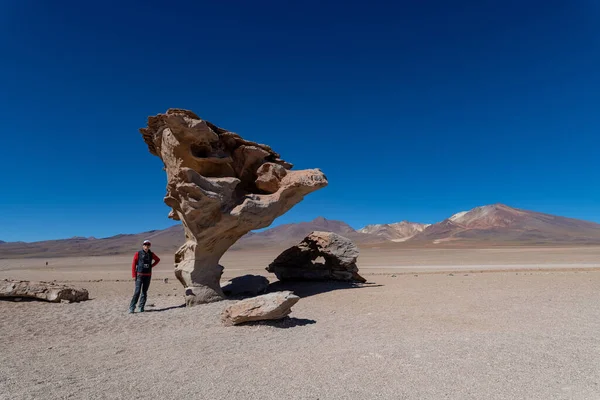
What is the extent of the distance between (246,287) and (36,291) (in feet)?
24.3

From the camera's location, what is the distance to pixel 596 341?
22.7 ft

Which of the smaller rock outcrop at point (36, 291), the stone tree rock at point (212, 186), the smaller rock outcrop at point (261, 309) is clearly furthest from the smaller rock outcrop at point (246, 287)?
the smaller rock outcrop at point (36, 291)

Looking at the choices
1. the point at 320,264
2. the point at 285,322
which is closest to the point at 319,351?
the point at 285,322

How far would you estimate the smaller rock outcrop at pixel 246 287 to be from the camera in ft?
47.2

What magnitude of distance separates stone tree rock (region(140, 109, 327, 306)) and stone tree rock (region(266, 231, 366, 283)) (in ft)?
12.0

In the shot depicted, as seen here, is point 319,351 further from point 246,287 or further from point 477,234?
point 477,234

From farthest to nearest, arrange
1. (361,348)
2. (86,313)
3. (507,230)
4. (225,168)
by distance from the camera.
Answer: (507,230) → (225,168) → (86,313) → (361,348)

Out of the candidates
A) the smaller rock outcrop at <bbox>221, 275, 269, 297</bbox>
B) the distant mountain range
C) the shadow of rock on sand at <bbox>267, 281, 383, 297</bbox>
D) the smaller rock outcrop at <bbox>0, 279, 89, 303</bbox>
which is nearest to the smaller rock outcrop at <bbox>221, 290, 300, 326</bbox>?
the shadow of rock on sand at <bbox>267, 281, 383, 297</bbox>

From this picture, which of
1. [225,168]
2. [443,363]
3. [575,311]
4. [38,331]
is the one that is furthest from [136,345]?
[575,311]

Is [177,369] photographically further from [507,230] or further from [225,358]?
[507,230]

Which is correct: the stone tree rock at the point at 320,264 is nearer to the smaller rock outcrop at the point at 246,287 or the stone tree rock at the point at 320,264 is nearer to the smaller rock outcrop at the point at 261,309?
the smaller rock outcrop at the point at 246,287

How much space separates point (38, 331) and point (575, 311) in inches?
544

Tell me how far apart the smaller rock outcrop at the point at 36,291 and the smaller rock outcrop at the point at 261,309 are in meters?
7.53

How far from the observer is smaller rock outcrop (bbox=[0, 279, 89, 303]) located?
485 inches
